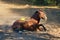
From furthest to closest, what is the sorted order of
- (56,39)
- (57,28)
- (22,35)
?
1. (57,28)
2. (22,35)
3. (56,39)

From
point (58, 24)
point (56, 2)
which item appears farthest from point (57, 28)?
point (56, 2)

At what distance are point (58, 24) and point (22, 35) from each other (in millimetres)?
2220

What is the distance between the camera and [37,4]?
15.5m

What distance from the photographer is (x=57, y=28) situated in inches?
321

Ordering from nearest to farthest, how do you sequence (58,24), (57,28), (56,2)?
(57,28), (58,24), (56,2)

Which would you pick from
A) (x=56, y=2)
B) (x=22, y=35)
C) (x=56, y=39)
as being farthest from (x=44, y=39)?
(x=56, y=2)

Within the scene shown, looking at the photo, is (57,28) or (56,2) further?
(56,2)

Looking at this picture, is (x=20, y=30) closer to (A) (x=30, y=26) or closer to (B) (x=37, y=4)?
(A) (x=30, y=26)

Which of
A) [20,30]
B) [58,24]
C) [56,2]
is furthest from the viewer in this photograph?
[56,2]

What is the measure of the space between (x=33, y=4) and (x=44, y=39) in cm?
912

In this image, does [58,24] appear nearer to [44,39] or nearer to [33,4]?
[44,39]

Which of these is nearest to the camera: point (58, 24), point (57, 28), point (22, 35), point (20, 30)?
point (22, 35)

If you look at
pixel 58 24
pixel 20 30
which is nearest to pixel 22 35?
pixel 20 30

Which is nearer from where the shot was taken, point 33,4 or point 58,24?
point 58,24
